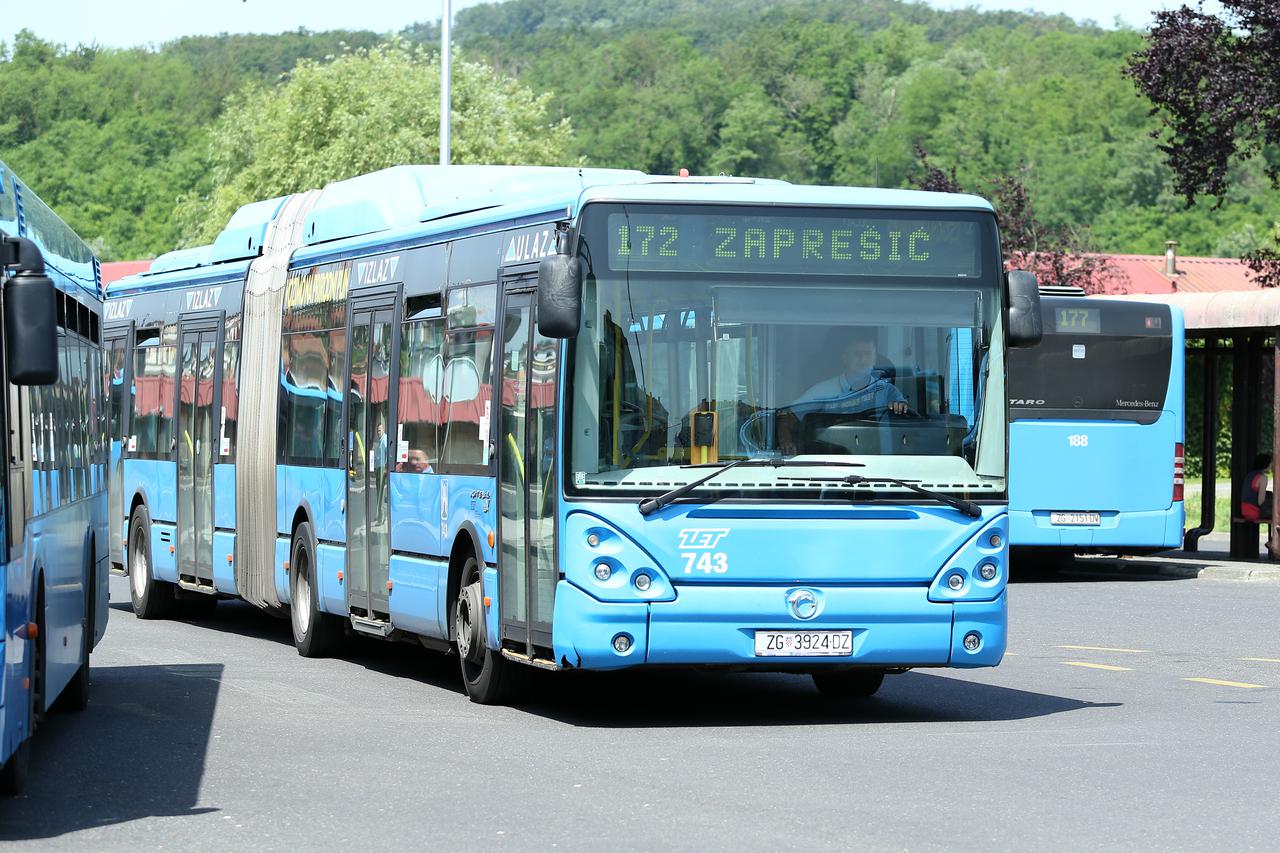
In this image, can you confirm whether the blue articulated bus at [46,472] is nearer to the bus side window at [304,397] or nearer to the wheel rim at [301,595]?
the bus side window at [304,397]

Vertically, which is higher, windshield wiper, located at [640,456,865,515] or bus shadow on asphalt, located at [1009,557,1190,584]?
windshield wiper, located at [640,456,865,515]

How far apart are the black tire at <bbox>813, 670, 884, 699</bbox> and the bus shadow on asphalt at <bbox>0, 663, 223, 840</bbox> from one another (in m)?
3.72

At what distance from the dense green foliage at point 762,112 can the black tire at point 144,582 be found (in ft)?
271

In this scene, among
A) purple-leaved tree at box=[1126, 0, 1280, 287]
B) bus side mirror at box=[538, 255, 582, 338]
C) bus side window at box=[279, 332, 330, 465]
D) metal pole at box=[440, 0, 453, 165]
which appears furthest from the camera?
metal pole at box=[440, 0, 453, 165]

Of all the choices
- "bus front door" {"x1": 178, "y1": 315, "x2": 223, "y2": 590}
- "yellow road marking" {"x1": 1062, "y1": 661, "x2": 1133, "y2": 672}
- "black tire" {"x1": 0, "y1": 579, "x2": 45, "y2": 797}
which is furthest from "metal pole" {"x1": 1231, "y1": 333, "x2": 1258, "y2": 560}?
"black tire" {"x1": 0, "y1": 579, "x2": 45, "y2": 797}

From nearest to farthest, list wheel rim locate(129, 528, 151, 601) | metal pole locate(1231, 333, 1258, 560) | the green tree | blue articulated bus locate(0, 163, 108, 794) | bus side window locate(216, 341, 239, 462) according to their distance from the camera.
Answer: blue articulated bus locate(0, 163, 108, 794), bus side window locate(216, 341, 239, 462), wheel rim locate(129, 528, 151, 601), metal pole locate(1231, 333, 1258, 560), the green tree

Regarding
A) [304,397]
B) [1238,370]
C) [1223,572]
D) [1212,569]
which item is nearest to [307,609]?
[304,397]

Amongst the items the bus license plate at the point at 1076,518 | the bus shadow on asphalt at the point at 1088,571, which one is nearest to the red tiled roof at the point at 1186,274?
the bus shadow on asphalt at the point at 1088,571

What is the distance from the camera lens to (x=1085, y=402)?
26844 mm

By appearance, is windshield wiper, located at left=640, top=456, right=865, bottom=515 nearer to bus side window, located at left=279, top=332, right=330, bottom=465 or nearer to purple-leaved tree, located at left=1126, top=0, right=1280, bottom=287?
bus side window, located at left=279, top=332, right=330, bottom=465

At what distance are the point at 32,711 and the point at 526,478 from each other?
11.8 feet

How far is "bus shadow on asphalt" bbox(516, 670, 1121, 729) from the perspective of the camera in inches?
515

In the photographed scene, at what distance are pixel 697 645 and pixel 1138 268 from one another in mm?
79727

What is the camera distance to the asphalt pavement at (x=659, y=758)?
8.94m
